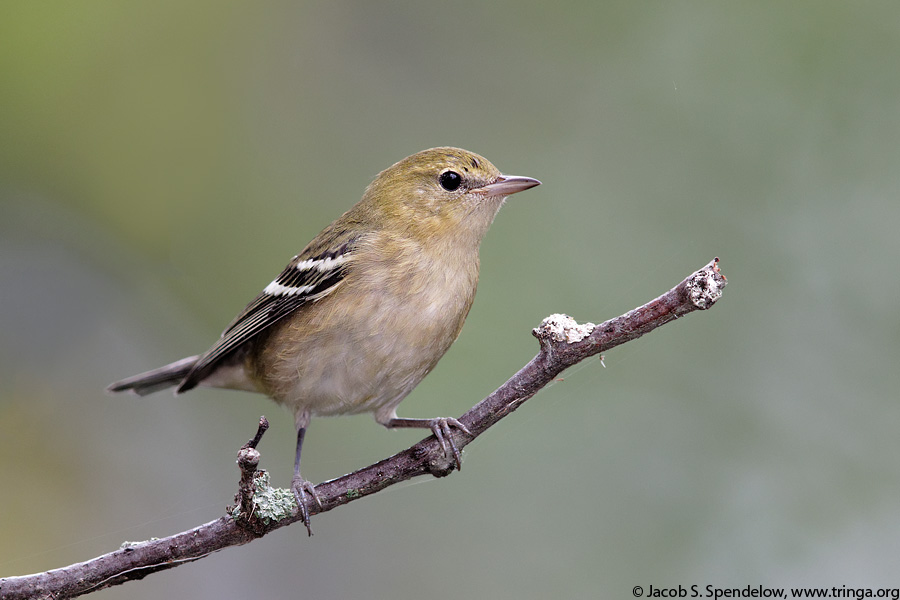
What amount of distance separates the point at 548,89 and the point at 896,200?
2633mm

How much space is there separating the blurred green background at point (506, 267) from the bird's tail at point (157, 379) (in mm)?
783

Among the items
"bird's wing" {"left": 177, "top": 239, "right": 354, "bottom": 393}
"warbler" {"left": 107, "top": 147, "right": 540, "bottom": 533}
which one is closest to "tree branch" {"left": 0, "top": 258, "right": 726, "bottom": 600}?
"warbler" {"left": 107, "top": 147, "right": 540, "bottom": 533}

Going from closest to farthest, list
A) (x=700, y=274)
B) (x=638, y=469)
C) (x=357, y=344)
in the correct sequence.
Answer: (x=700, y=274) → (x=357, y=344) → (x=638, y=469)

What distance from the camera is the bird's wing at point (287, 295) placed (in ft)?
13.7

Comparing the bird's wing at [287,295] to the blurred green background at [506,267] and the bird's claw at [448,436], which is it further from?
the bird's claw at [448,436]

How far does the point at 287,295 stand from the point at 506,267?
5.64ft

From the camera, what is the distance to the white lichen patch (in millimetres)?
2701

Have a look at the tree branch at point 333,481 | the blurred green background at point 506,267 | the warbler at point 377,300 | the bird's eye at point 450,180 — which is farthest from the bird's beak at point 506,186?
the tree branch at point 333,481

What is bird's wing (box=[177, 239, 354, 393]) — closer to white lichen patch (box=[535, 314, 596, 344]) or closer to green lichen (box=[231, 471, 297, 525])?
green lichen (box=[231, 471, 297, 525])

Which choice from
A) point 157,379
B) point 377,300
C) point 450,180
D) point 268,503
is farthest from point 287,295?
point 268,503

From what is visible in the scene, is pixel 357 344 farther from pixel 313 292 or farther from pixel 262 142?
pixel 262 142

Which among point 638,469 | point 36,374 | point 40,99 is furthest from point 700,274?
point 36,374

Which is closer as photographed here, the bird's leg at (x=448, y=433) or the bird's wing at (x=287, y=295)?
the bird's leg at (x=448, y=433)

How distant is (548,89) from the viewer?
6.17 meters
